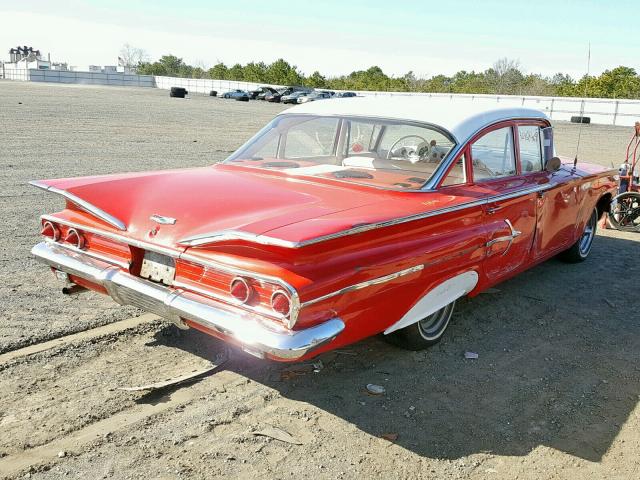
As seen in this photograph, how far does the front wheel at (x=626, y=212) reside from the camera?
756 centimetres

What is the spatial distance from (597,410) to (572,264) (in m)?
3.11

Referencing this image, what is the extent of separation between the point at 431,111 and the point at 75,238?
8.12ft

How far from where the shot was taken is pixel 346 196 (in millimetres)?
3584

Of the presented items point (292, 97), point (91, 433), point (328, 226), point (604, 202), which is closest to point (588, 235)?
point (604, 202)

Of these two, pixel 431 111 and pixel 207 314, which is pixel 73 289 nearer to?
pixel 207 314

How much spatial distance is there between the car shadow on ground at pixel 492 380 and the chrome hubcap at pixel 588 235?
4.54ft

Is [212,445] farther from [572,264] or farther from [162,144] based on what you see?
[162,144]

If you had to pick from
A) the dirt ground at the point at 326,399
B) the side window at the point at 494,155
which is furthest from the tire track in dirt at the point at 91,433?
the side window at the point at 494,155

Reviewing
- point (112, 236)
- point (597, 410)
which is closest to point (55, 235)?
point (112, 236)

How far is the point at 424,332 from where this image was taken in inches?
153

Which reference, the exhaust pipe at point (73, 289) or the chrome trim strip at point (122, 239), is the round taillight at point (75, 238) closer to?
the chrome trim strip at point (122, 239)

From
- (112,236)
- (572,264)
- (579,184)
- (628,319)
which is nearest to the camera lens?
(112,236)

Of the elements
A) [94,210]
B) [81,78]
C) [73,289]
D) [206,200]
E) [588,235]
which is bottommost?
[73,289]

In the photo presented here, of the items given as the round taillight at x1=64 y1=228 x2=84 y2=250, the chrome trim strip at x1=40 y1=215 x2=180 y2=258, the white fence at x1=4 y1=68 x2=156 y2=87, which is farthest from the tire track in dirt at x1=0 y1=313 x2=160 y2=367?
the white fence at x1=4 y1=68 x2=156 y2=87
